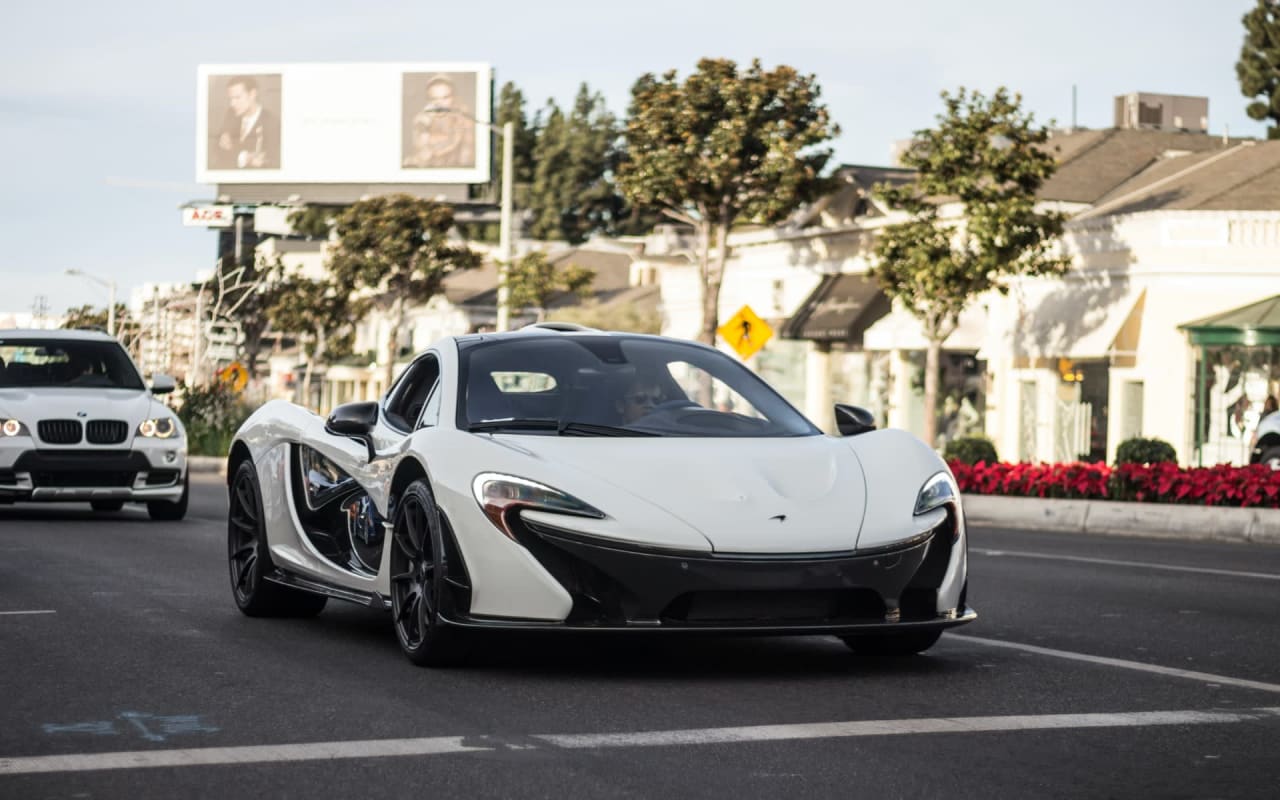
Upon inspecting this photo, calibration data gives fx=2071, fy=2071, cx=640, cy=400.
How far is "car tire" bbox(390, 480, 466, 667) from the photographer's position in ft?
24.6

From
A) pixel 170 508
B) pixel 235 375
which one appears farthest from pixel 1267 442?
pixel 235 375

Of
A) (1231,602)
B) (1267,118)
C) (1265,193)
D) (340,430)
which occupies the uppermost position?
(1267,118)

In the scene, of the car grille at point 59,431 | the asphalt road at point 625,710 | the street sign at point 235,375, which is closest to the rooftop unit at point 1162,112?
the street sign at point 235,375

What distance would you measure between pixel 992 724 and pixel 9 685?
11.2 ft

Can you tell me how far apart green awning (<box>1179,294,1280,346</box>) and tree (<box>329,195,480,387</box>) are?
1503 inches

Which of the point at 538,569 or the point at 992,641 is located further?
the point at 992,641

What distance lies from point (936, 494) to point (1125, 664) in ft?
3.79

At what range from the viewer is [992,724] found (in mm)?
6469

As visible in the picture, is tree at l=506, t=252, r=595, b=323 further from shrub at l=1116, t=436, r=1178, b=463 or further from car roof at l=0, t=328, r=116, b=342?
car roof at l=0, t=328, r=116, b=342

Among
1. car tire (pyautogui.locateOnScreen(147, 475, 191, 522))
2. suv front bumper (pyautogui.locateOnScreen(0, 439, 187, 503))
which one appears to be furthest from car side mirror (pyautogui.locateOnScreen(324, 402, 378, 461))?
car tire (pyautogui.locateOnScreen(147, 475, 191, 522))

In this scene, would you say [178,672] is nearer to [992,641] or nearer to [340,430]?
[340,430]

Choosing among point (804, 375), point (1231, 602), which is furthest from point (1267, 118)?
point (1231, 602)

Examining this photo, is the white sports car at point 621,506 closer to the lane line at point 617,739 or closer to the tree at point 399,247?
the lane line at point 617,739

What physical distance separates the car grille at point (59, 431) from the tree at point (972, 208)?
19.7 m
